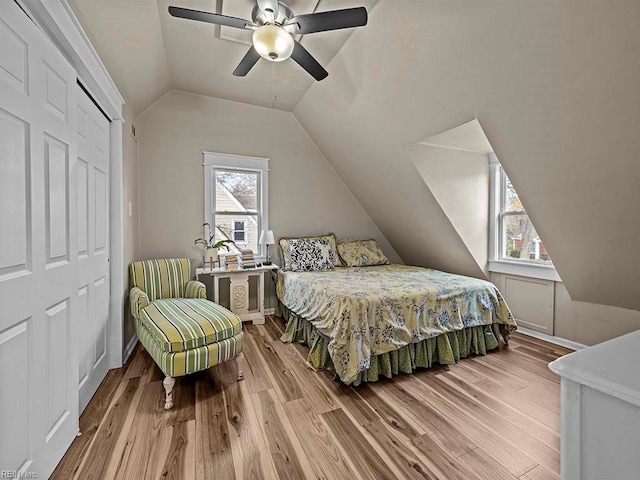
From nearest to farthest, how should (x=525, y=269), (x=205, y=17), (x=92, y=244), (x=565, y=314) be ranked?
(x=205, y=17), (x=92, y=244), (x=565, y=314), (x=525, y=269)

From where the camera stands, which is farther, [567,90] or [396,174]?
[396,174]

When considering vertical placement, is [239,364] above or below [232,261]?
below

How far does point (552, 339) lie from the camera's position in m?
3.07

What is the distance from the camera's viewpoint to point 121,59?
2.14 meters

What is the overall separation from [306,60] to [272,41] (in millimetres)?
384

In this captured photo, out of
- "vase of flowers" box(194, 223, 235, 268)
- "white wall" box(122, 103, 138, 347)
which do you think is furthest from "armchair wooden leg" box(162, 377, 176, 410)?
"vase of flowers" box(194, 223, 235, 268)

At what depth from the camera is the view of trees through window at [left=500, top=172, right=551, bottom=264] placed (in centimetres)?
331

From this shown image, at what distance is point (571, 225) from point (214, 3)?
3.17m

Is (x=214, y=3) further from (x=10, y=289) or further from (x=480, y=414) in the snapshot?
(x=480, y=414)

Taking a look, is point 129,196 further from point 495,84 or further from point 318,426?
point 495,84

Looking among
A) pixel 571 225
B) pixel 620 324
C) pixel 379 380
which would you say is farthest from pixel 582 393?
pixel 620 324

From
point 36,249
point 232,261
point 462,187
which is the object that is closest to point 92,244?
point 36,249

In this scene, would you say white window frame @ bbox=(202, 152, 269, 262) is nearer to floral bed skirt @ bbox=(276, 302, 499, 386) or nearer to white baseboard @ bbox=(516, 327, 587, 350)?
floral bed skirt @ bbox=(276, 302, 499, 386)

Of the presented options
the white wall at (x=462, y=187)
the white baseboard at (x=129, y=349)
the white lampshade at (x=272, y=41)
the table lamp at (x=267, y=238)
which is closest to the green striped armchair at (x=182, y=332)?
the white baseboard at (x=129, y=349)
